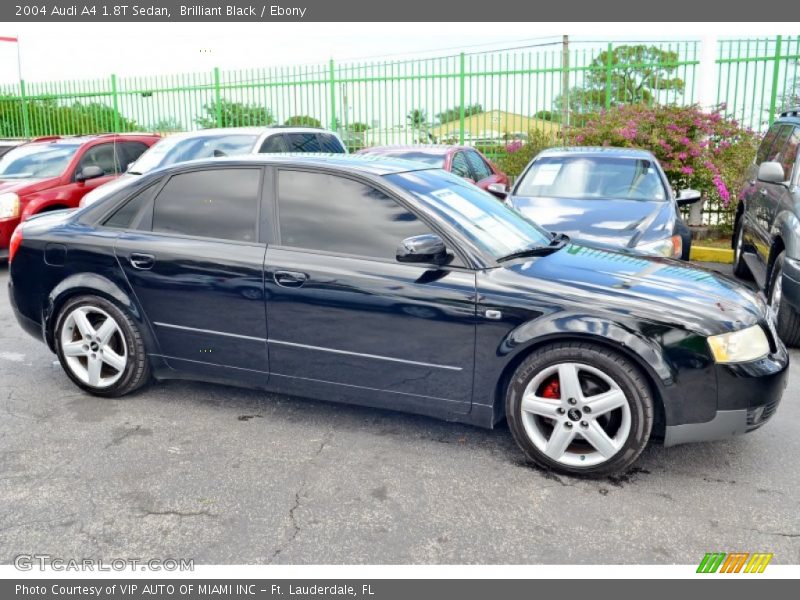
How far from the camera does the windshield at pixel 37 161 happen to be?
31.8 feet

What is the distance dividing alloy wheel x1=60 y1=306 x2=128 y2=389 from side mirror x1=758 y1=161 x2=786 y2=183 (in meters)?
5.27

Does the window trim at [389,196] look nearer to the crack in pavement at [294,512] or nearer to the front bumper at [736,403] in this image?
the crack in pavement at [294,512]

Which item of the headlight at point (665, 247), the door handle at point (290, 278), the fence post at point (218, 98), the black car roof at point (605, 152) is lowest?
the headlight at point (665, 247)

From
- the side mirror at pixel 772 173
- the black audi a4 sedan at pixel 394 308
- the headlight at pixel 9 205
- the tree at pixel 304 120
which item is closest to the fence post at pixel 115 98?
the tree at pixel 304 120

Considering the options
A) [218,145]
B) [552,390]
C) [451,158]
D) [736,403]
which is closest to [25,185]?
[218,145]

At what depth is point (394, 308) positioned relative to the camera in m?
3.79

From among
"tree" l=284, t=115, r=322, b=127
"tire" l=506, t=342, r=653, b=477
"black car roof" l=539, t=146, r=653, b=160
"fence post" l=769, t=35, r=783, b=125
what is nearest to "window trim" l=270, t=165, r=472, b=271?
"tire" l=506, t=342, r=653, b=477

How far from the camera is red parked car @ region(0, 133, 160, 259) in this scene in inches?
353

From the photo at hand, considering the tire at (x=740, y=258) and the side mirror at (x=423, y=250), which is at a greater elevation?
the side mirror at (x=423, y=250)

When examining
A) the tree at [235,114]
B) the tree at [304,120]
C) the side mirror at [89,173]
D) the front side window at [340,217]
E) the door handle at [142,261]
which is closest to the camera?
the front side window at [340,217]

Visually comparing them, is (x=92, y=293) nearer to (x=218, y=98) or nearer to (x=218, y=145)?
(x=218, y=145)

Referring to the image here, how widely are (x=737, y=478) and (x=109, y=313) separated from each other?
363 centimetres

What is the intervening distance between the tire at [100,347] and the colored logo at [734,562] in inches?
130

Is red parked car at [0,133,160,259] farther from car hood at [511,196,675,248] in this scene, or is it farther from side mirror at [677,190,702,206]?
side mirror at [677,190,702,206]
